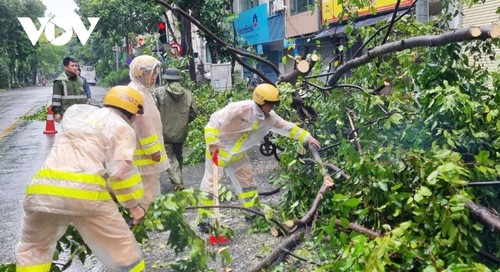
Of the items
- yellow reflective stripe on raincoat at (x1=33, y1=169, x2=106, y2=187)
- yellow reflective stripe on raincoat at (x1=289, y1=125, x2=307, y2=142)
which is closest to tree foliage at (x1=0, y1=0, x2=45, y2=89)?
yellow reflective stripe on raincoat at (x1=289, y1=125, x2=307, y2=142)

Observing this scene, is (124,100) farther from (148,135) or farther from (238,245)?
(238,245)

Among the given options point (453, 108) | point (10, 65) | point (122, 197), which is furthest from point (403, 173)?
point (10, 65)

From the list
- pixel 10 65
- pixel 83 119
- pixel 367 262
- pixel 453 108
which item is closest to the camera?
pixel 367 262

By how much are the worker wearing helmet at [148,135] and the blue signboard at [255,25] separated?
1616 cm

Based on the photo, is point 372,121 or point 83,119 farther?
point 372,121

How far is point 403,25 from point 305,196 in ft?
7.86

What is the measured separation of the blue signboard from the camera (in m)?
21.7

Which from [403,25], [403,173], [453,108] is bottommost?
[403,173]

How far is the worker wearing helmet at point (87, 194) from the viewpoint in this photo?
9.50ft

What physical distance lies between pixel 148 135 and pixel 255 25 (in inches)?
755

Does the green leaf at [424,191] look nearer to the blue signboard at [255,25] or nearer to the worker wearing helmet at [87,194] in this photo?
the worker wearing helmet at [87,194]

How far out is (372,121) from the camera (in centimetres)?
446

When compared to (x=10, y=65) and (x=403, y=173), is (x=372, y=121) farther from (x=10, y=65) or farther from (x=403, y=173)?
(x=10, y=65)

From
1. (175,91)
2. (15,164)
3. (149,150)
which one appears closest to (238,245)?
(149,150)
